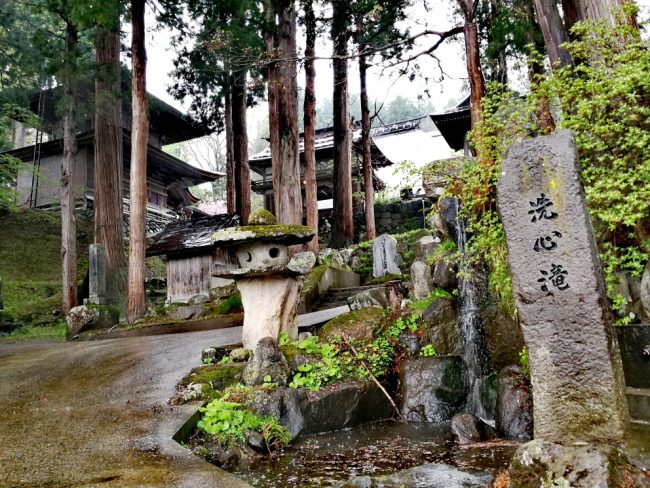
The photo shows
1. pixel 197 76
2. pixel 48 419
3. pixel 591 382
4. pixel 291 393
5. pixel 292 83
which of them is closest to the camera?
pixel 591 382

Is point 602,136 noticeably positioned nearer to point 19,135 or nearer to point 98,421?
point 98,421

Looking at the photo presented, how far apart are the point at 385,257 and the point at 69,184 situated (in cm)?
1073

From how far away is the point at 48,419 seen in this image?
4590 millimetres

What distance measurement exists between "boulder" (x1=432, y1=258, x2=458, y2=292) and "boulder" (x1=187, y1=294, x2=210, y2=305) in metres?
8.68

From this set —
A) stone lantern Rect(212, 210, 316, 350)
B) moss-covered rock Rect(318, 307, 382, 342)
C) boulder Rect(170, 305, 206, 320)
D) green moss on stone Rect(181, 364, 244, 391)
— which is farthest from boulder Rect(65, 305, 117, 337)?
moss-covered rock Rect(318, 307, 382, 342)

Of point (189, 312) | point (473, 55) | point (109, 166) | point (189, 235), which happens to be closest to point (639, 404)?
point (473, 55)

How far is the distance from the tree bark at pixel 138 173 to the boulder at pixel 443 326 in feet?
25.1

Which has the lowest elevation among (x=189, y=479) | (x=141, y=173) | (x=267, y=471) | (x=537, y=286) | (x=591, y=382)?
(x=267, y=471)

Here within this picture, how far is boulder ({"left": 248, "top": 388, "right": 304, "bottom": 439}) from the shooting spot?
5.21 metres

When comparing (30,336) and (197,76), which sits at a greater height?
(197,76)

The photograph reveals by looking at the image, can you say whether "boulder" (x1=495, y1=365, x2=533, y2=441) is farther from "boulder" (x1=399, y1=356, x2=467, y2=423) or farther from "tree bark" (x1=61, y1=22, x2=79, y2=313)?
"tree bark" (x1=61, y1=22, x2=79, y2=313)

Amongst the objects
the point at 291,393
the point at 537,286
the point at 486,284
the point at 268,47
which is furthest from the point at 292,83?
the point at 537,286

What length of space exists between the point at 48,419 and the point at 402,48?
11.8 metres

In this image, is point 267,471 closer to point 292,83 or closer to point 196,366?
point 196,366
